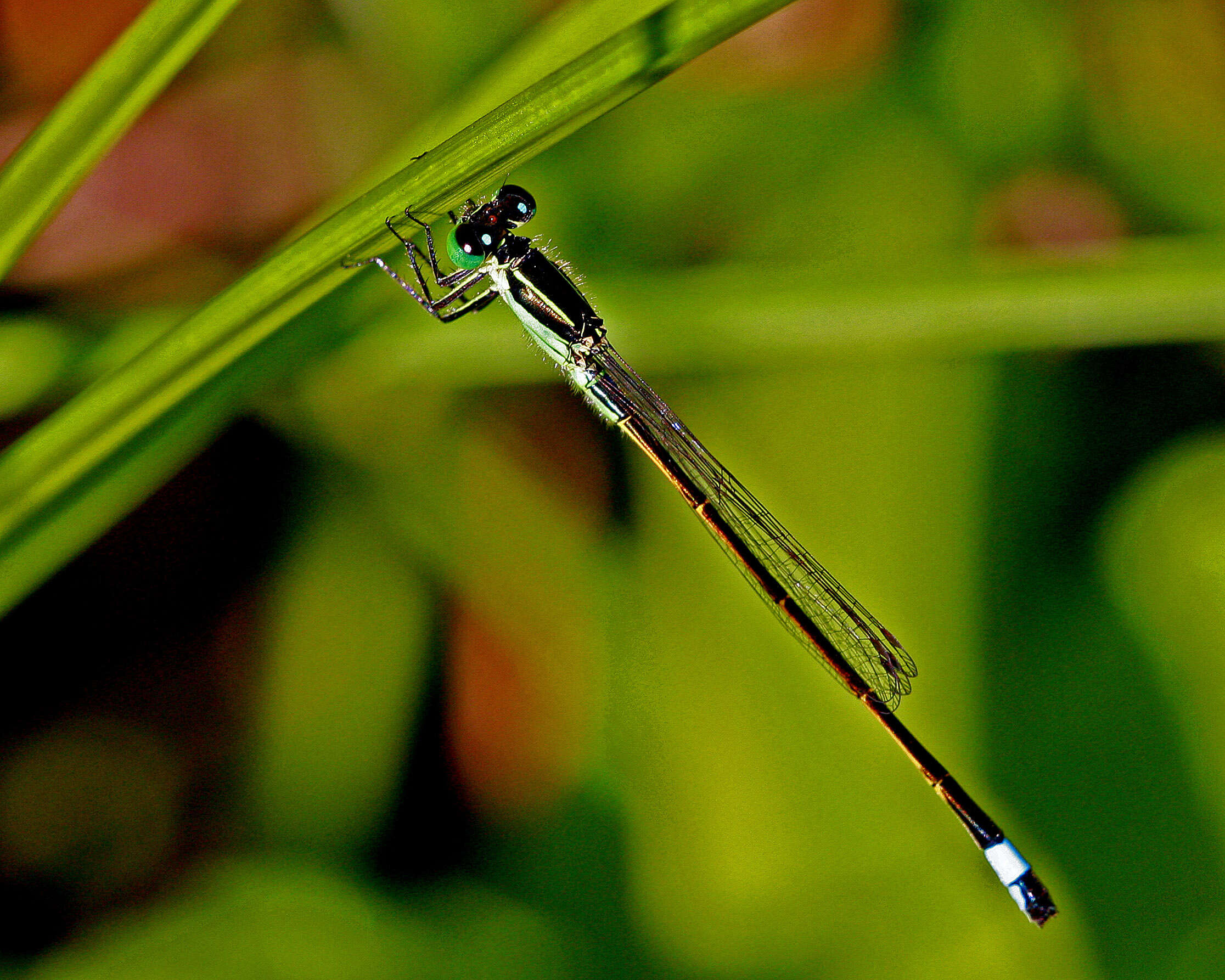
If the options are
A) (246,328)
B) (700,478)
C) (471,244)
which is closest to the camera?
(246,328)

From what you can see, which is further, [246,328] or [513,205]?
[513,205]

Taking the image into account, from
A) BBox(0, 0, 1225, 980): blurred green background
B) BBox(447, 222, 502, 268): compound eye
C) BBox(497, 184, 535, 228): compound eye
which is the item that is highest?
BBox(497, 184, 535, 228): compound eye

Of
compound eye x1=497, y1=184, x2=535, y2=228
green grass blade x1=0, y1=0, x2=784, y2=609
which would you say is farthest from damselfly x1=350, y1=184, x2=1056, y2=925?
green grass blade x1=0, y1=0, x2=784, y2=609

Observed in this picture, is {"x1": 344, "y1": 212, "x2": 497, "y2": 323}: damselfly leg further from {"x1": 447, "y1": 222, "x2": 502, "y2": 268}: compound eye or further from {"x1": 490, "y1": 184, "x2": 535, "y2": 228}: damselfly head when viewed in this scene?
{"x1": 490, "y1": 184, "x2": 535, "y2": 228}: damselfly head

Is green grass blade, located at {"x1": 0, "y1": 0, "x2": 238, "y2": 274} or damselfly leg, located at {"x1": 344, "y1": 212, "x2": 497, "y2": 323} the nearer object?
green grass blade, located at {"x1": 0, "y1": 0, "x2": 238, "y2": 274}

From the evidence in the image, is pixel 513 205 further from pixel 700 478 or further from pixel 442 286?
pixel 700 478

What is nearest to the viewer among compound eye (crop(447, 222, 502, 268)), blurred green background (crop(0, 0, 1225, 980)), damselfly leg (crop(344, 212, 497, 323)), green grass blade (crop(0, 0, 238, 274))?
green grass blade (crop(0, 0, 238, 274))

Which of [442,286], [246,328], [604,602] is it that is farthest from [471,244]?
[604,602]
